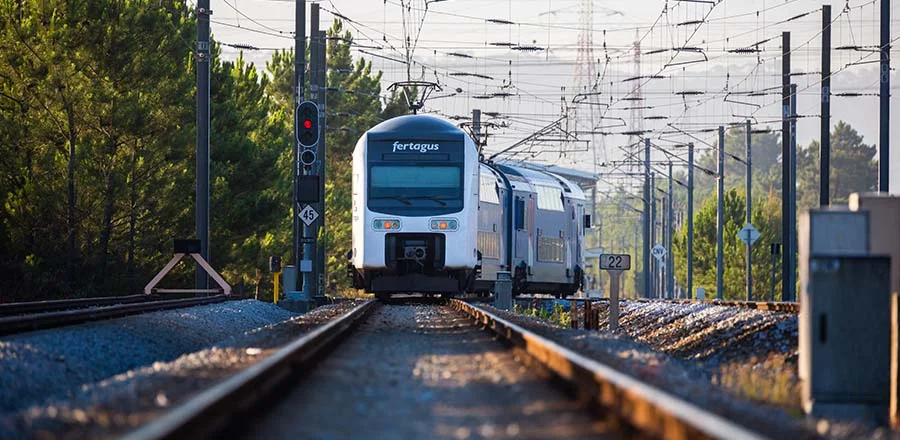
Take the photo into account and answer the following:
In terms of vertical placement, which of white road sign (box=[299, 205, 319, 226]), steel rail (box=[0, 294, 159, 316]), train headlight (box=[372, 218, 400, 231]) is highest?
white road sign (box=[299, 205, 319, 226])

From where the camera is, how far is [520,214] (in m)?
38.6

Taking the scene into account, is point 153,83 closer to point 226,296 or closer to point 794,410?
point 226,296

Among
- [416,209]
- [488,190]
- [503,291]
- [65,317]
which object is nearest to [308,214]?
[416,209]

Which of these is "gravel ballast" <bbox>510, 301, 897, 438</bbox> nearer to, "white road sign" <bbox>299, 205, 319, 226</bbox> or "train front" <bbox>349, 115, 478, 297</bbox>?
"train front" <bbox>349, 115, 478, 297</bbox>

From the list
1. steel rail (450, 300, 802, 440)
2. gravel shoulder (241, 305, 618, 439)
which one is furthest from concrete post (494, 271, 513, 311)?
steel rail (450, 300, 802, 440)

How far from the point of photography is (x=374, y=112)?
90188mm

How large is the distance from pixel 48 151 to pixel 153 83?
610 cm

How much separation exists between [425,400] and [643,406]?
2.35 m

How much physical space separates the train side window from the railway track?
22.8 m

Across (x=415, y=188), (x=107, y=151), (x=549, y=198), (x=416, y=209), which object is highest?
(x=107, y=151)

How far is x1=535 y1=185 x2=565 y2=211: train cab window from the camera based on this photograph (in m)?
40.5

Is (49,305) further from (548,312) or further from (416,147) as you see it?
(548,312)

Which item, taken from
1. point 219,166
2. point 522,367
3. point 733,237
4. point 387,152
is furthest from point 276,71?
point 522,367

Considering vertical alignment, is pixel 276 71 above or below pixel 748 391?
above
